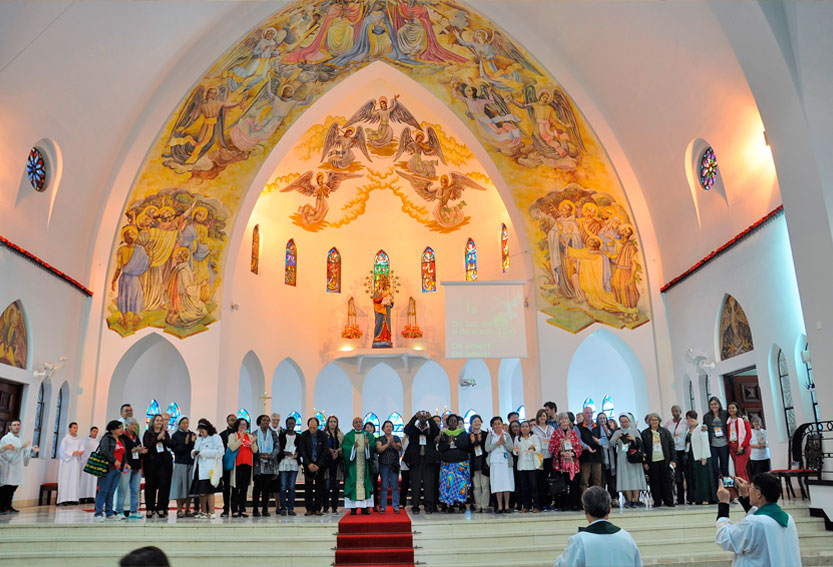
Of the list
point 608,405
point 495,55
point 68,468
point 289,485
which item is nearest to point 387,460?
point 289,485

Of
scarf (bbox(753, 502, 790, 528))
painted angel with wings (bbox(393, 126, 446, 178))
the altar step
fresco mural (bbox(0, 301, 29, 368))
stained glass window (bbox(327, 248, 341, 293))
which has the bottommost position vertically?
the altar step

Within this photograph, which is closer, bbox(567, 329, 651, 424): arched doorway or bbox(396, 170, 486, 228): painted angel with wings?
bbox(396, 170, 486, 228): painted angel with wings

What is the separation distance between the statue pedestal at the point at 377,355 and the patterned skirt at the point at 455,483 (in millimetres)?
11081

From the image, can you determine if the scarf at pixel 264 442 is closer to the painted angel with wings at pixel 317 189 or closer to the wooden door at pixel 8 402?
the wooden door at pixel 8 402

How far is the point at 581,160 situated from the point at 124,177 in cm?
1056

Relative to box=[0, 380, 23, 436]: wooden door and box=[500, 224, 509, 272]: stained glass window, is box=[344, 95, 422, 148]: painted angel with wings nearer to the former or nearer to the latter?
box=[500, 224, 509, 272]: stained glass window

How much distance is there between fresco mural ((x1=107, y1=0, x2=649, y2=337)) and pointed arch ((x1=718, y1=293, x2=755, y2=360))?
2.88m

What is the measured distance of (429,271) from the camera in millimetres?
23406

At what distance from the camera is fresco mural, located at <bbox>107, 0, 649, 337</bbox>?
52.6ft

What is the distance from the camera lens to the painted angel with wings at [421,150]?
66.9 feet

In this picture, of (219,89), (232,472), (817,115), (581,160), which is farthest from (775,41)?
(219,89)

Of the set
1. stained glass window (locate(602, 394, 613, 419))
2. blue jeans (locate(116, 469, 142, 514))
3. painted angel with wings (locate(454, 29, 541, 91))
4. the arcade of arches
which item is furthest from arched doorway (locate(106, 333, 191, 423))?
stained glass window (locate(602, 394, 613, 419))

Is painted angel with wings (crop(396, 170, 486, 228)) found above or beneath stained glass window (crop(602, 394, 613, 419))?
above

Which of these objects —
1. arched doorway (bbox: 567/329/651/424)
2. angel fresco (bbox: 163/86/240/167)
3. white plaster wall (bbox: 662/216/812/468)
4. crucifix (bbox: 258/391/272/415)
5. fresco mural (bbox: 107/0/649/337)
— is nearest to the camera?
white plaster wall (bbox: 662/216/812/468)
